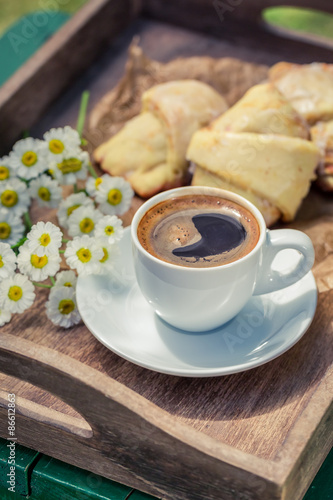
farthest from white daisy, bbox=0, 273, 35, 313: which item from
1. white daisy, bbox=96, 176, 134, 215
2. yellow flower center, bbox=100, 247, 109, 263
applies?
white daisy, bbox=96, 176, 134, 215

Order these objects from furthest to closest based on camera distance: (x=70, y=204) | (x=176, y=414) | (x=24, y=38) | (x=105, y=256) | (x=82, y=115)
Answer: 1. (x=24, y=38)
2. (x=82, y=115)
3. (x=70, y=204)
4. (x=105, y=256)
5. (x=176, y=414)

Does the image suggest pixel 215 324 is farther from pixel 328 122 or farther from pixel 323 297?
pixel 328 122

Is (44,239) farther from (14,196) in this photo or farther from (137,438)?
(137,438)

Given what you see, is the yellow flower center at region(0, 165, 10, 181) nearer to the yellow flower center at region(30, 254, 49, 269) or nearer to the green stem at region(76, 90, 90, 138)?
the yellow flower center at region(30, 254, 49, 269)

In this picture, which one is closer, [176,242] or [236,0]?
[176,242]

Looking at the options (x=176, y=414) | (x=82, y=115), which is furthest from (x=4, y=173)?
(x=176, y=414)

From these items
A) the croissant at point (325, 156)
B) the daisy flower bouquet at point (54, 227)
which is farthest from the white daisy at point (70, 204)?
the croissant at point (325, 156)

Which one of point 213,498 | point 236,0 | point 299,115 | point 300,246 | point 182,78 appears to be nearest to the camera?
point 213,498

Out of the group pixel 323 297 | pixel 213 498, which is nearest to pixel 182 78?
pixel 323 297
